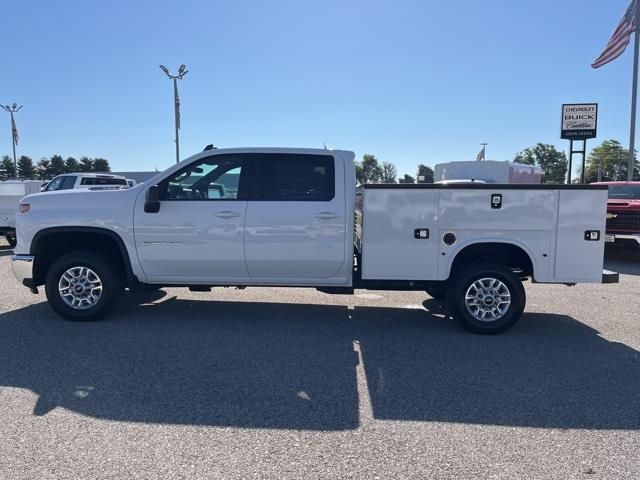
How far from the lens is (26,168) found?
71625 mm

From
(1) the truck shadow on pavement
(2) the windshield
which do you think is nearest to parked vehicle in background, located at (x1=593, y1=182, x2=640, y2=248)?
(2) the windshield

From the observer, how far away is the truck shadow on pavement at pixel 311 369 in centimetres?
370

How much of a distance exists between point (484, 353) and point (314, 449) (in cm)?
260

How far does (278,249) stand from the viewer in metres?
5.70

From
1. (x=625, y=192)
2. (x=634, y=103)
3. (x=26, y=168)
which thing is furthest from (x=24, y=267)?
(x=26, y=168)

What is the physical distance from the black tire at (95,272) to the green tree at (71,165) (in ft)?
231

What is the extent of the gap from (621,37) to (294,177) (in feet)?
69.9

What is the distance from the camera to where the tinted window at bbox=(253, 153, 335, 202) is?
575 cm

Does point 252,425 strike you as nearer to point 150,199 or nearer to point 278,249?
point 278,249

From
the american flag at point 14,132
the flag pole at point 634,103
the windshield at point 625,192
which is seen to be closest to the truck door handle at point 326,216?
the windshield at point 625,192

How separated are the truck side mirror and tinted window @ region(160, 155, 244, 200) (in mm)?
124

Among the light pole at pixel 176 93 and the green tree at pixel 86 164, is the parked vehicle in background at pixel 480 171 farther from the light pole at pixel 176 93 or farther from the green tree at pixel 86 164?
the green tree at pixel 86 164

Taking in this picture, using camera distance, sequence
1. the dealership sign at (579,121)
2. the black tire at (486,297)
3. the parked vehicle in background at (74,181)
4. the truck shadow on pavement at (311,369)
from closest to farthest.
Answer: the truck shadow on pavement at (311,369), the black tire at (486,297), the parked vehicle in background at (74,181), the dealership sign at (579,121)

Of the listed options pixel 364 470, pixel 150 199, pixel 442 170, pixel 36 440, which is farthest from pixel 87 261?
pixel 442 170
